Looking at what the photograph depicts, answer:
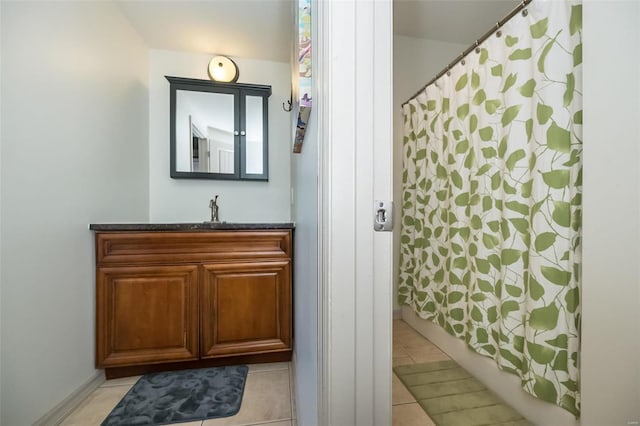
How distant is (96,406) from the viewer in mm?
1162

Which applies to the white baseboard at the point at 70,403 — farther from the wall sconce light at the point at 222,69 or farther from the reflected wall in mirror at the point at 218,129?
the wall sconce light at the point at 222,69

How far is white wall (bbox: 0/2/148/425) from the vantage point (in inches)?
36.4

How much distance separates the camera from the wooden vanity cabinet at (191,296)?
4.22ft

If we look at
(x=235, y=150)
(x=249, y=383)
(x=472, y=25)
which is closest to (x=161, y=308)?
(x=249, y=383)

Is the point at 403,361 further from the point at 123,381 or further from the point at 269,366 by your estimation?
the point at 123,381

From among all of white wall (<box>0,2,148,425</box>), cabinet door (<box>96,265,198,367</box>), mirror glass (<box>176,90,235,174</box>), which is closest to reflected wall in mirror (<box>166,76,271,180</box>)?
mirror glass (<box>176,90,235,174</box>)

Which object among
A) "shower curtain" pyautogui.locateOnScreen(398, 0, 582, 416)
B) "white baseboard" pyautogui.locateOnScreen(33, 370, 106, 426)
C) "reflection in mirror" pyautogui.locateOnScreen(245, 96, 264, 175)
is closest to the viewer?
"shower curtain" pyautogui.locateOnScreen(398, 0, 582, 416)

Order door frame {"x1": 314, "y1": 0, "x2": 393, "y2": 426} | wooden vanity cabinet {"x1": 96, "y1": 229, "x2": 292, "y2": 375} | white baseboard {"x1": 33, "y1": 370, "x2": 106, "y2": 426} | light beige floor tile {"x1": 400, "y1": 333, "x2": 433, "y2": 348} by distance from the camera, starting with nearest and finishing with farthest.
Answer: door frame {"x1": 314, "y1": 0, "x2": 393, "y2": 426}
white baseboard {"x1": 33, "y1": 370, "x2": 106, "y2": 426}
wooden vanity cabinet {"x1": 96, "y1": 229, "x2": 292, "y2": 375}
light beige floor tile {"x1": 400, "y1": 333, "x2": 433, "y2": 348}

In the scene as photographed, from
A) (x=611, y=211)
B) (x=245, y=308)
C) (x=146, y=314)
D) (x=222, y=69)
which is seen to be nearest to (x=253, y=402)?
(x=245, y=308)

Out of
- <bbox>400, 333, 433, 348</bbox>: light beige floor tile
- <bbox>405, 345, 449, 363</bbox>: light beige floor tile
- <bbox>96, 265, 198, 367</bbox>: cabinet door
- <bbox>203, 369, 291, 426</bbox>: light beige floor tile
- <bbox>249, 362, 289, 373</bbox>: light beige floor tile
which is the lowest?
<bbox>249, 362, 289, 373</bbox>: light beige floor tile

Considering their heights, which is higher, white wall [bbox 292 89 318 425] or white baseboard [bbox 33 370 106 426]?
white wall [bbox 292 89 318 425]

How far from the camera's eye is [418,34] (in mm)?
2023

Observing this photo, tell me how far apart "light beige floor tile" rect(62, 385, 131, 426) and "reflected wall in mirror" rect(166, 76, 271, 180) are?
1386 millimetres

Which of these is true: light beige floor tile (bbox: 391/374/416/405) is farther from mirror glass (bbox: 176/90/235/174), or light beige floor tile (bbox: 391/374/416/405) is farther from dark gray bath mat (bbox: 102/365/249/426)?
mirror glass (bbox: 176/90/235/174)
